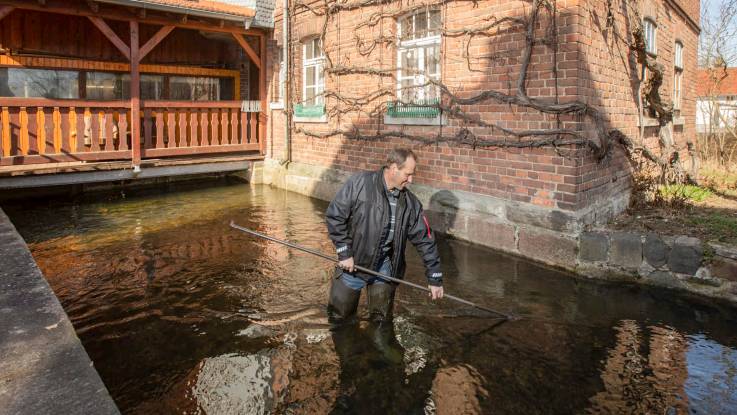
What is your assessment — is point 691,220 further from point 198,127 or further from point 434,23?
point 198,127

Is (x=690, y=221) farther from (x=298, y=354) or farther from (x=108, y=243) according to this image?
(x=108, y=243)

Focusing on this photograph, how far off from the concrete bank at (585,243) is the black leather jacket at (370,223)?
274cm

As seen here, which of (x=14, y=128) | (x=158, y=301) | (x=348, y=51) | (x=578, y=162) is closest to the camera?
(x=158, y=301)

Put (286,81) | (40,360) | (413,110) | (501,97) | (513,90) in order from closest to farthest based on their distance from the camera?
(40,360) → (513,90) → (501,97) → (413,110) → (286,81)

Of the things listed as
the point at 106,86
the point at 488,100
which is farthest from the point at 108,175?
the point at 488,100

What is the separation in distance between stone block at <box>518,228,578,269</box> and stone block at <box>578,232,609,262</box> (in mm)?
80

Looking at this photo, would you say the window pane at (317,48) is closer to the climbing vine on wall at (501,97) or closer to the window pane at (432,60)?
the climbing vine on wall at (501,97)

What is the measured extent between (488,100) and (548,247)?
216cm

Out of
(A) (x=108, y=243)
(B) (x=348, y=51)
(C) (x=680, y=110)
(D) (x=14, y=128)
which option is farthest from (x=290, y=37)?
(C) (x=680, y=110)

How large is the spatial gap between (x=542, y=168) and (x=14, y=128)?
27.0 ft

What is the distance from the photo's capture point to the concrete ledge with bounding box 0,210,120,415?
2188 mm

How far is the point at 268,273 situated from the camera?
6.13m

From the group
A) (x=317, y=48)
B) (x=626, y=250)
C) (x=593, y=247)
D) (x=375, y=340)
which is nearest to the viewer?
(x=375, y=340)

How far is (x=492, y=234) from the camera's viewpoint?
7109 millimetres
